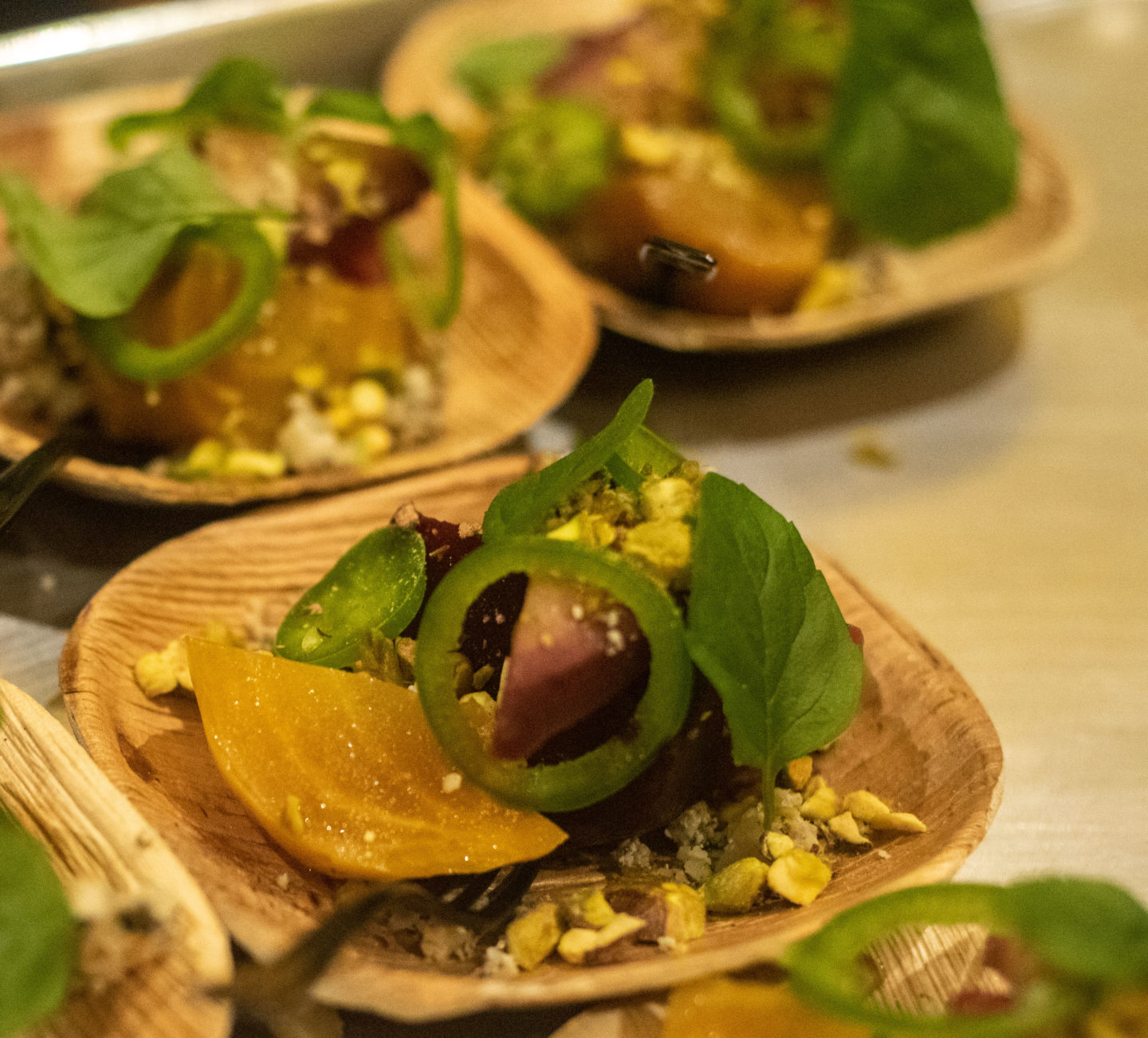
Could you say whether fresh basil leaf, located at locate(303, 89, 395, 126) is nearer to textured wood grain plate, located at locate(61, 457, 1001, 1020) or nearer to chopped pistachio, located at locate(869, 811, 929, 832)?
textured wood grain plate, located at locate(61, 457, 1001, 1020)

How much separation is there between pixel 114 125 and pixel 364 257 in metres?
0.33

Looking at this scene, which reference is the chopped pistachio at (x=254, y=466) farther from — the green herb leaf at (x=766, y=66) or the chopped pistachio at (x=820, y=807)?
the green herb leaf at (x=766, y=66)

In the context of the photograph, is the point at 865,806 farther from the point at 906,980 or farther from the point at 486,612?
the point at 486,612

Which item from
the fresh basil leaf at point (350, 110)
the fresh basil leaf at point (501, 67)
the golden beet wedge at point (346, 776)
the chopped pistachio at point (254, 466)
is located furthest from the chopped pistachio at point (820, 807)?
the fresh basil leaf at point (501, 67)

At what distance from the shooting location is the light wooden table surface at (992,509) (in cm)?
114

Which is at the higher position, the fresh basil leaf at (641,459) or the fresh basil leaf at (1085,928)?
the fresh basil leaf at (641,459)

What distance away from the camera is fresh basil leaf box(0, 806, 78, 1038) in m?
0.65

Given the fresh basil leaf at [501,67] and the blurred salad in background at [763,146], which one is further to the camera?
the fresh basil leaf at [501,67]

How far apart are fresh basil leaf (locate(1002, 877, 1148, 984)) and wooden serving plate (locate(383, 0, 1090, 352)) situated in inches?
36.8

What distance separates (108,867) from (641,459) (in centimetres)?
51

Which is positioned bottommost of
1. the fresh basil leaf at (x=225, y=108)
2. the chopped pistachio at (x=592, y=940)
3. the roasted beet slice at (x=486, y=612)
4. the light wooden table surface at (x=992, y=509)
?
the light wooden table surface at (x=992, y=509)

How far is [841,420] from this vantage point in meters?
1.56

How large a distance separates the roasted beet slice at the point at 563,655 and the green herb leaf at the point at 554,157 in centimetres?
96

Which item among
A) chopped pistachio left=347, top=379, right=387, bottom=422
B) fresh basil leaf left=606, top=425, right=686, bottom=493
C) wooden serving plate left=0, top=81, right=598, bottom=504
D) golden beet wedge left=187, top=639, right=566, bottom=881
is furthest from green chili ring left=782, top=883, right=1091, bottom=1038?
chopped pistachio left=347, top=379, right=387, bottom=422
